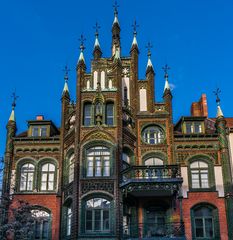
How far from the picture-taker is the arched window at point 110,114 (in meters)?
34.9

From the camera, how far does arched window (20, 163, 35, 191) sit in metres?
35.0

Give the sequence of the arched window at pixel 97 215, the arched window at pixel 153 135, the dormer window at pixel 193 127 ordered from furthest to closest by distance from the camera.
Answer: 1. the dormer window at pixel 193 127
2. the arched window at pixel 153 135
3. the arched window at pixel 97 215

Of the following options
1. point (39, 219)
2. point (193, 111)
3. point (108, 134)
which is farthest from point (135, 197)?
point (193, 111)

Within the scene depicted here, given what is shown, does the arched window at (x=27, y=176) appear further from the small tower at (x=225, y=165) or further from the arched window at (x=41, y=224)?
the small tower at (x=225, y=165)

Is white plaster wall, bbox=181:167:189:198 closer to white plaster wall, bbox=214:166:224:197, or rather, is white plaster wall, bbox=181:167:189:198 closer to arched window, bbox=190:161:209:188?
arched window, bbox=190:161:209:188

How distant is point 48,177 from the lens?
1387 inches

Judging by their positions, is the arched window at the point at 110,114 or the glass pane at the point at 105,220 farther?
the arched window at the point at 110,114

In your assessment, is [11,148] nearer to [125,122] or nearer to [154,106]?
[125,122]

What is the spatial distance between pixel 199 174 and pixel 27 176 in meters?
13.3

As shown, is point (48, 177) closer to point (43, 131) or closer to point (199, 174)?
point (43, 131)

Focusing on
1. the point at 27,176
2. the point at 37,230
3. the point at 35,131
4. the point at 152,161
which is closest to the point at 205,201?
the point at 152,161

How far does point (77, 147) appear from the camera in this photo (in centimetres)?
3372

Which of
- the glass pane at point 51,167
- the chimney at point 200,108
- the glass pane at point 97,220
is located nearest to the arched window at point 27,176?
the glass pane at point 51,167

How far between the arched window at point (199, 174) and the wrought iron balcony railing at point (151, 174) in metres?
1.45
